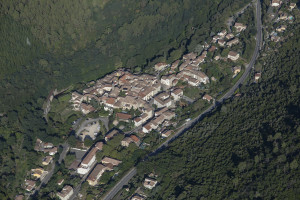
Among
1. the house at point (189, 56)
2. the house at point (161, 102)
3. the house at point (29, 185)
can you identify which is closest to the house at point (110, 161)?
the house at point (29, 185)

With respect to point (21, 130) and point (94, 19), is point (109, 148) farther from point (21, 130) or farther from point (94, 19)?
point (94, 19)

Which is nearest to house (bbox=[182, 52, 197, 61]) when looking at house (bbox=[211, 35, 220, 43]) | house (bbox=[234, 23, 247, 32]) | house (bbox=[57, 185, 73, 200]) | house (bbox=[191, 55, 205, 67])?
house (bbox=[191, 55, 205, 67])

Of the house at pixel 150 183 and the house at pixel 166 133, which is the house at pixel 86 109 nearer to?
the house at pixel 166 133

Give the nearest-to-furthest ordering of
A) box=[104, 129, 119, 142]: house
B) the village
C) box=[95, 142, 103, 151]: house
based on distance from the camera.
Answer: the village
box=[95, 142, 103, 151]: house
box=[104, 129, 119, 142]: house

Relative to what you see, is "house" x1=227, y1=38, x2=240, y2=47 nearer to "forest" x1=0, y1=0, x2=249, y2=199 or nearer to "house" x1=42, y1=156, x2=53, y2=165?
"forest" x1=0, y1=0, x2=249, y2=199

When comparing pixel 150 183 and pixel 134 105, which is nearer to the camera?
pixel 150 183

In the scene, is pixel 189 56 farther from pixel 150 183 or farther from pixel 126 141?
pixel 150 183

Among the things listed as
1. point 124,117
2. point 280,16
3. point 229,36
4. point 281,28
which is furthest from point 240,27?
point 124,117
